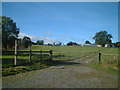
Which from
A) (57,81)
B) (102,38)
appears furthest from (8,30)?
(102,38)

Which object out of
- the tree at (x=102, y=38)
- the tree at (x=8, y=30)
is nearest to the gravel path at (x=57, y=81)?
the tree at (x=8, y=30)

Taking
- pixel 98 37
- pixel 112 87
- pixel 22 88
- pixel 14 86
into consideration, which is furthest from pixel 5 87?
pixel 98 37

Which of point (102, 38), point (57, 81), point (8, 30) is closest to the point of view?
point (57, 81)

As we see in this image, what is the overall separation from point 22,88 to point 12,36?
113 ft

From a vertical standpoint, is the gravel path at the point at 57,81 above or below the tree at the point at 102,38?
below

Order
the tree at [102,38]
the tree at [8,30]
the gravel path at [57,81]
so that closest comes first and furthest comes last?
the gravel path at [57,81] → the tree at [8,30] → the tree at [102,38]

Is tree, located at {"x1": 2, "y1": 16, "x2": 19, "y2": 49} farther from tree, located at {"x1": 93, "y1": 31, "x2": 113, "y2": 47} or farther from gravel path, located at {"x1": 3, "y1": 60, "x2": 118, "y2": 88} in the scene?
tree, located at {"x1": 93, "y1": 31, "x2": 113, "y2": 47}

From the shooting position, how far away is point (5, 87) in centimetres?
393

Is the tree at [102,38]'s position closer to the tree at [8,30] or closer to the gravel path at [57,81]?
the tree at [8,30]

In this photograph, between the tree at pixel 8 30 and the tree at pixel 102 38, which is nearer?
the tree at pixel 8 30

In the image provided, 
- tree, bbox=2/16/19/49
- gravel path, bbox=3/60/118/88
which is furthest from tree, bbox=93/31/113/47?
gravel path, bbox=3/60/118/88

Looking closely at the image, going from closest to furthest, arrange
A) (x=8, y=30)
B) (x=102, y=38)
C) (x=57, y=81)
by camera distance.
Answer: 1. (x=57, y=81)
2. (x=8, y=30)
3. (x=102, y=38)

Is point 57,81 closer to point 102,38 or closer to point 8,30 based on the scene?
point 8,30

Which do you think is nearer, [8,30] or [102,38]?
[8,30]
